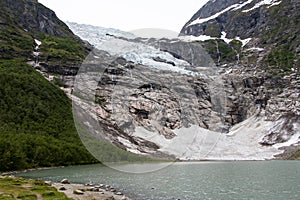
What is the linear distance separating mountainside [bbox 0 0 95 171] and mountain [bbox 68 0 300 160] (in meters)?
4.89

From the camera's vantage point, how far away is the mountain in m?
84.6

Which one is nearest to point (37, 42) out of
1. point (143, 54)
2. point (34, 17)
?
point (34, 17)

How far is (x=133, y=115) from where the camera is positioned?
94312 millimetres

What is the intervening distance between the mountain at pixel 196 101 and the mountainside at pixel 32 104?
489 cm

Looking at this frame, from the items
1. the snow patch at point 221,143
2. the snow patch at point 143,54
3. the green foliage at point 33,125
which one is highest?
the snow patch at point 143,54

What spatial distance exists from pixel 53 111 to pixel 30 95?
6.36 meters

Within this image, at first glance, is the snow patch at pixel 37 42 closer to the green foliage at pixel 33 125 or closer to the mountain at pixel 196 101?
the mountain at pixel 196 101

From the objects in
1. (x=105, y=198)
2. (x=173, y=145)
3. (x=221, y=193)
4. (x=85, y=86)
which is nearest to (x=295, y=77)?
(x=173, y=145)

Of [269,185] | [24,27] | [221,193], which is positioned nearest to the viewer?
[221,193]

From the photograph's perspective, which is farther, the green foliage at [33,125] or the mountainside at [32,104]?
the mountainside at [32,104]

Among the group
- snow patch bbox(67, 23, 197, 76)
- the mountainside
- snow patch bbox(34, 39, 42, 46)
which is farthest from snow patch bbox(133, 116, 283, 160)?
snow patch bbox(34, 39, 42, 46)

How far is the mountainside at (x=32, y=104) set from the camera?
2137 inches

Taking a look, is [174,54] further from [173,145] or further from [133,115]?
[173,145]

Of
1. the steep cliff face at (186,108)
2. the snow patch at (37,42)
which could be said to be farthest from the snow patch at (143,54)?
the snow patch at (37,42)
